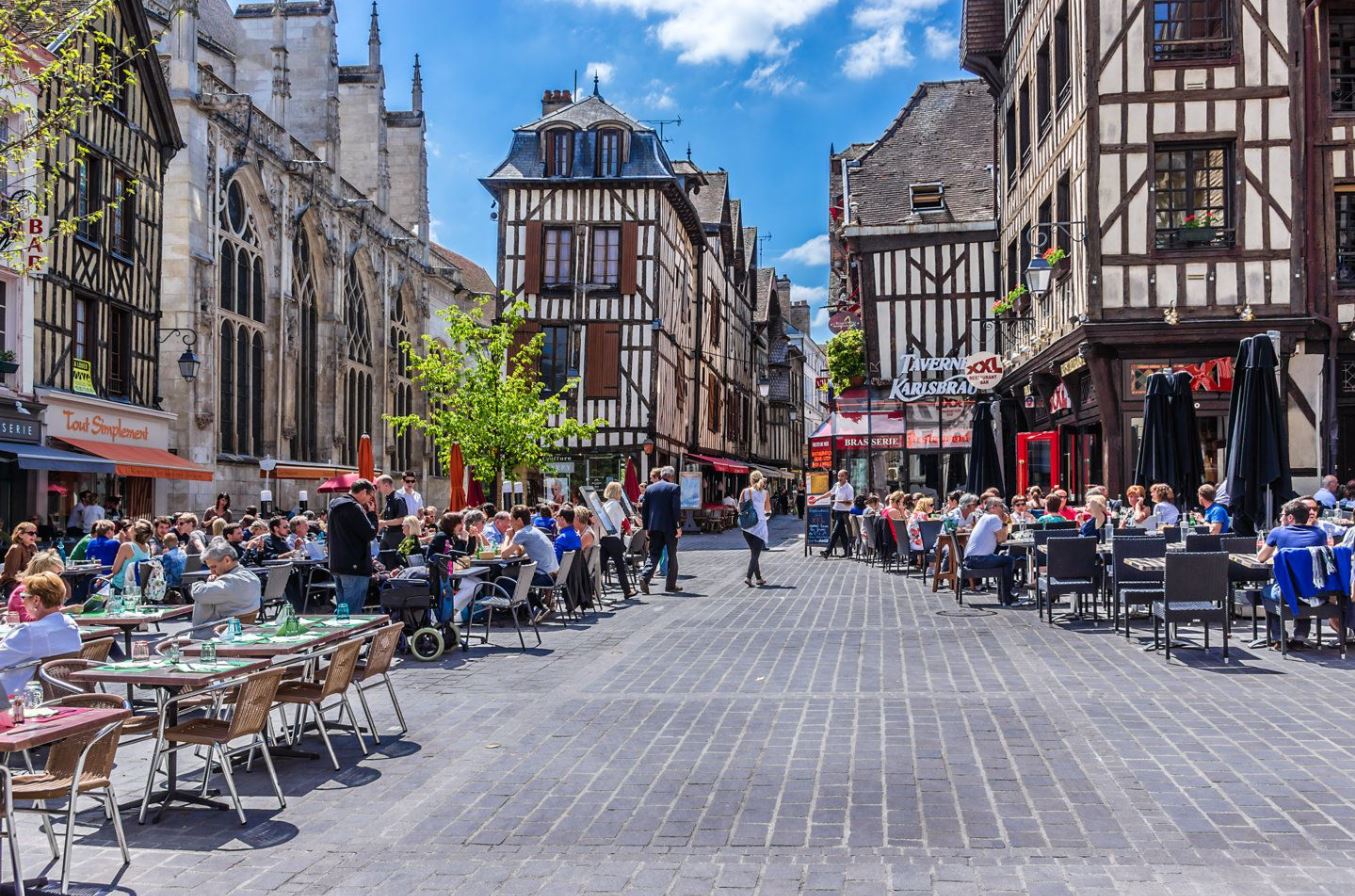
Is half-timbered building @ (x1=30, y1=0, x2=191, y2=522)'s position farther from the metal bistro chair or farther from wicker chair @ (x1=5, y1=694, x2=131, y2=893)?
wicker chair @ (x1=5, y1=694, x2=131, y2=893)

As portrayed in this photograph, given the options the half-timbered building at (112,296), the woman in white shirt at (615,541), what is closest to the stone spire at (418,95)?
the half-timbered building at (112,296)

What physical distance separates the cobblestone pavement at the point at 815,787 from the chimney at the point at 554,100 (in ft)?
119

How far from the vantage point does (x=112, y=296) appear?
72.8 ft

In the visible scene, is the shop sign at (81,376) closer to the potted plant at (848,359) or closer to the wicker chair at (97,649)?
the wicker chair at (97,649)

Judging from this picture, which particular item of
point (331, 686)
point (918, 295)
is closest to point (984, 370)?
point (918, 295)

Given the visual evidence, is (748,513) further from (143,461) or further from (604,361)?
(604,361)

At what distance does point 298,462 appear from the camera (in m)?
30.2

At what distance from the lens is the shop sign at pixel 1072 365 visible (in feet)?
59.0

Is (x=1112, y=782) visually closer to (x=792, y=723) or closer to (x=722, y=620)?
(x=792, y=723)

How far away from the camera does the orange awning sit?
798 inches

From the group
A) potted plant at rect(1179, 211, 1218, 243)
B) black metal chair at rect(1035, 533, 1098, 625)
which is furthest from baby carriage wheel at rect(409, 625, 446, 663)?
potted plant at rect(1179, 211, 1218, 243)

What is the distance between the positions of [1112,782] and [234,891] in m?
3.58

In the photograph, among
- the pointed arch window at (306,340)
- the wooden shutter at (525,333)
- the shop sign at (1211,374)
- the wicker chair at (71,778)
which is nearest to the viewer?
the wicker chair at (71,778)

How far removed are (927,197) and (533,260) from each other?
11.5m
